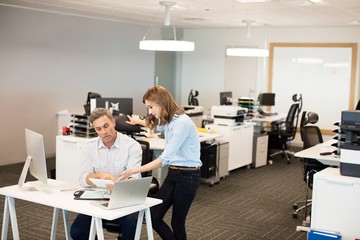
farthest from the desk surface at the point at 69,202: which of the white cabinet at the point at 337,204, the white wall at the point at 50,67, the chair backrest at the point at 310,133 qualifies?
the white wall at the point at 50,67

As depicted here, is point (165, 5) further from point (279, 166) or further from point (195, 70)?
point (195, 70)

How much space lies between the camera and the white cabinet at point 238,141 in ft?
26.3

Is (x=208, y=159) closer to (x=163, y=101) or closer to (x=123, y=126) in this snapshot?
(x=123, y=126)

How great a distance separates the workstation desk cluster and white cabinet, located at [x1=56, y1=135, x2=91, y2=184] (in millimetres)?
3080

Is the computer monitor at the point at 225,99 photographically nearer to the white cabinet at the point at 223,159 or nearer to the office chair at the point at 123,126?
the white cabinet at the point at 223,159

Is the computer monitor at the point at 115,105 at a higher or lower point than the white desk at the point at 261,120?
higher

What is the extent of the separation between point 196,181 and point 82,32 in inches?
257

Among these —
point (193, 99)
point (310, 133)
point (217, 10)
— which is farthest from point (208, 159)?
point (193, 99)

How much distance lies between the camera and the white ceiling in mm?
7469

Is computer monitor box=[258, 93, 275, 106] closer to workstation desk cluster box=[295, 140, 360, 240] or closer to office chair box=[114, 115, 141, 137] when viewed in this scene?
office chair box=[114, 115, 141, 137]

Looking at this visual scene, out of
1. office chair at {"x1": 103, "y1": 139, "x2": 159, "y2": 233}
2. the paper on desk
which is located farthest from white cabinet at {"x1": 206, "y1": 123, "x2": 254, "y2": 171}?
the paper on desk

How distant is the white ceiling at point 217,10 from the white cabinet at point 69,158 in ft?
7.49

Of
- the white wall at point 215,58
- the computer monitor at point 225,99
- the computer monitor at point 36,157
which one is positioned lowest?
the computer monitor at point 36,157

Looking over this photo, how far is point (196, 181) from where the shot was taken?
386 centimetres
